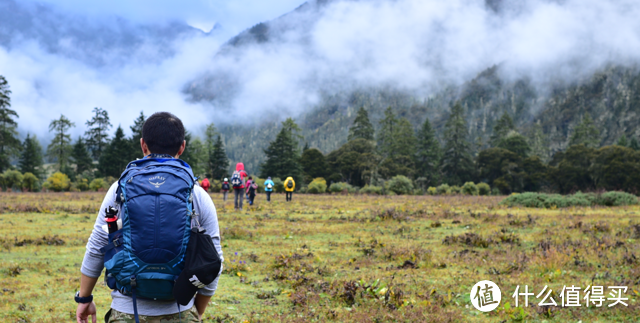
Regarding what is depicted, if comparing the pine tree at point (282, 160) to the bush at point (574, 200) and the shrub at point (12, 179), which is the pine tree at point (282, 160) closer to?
the shrub at point (12, 179)

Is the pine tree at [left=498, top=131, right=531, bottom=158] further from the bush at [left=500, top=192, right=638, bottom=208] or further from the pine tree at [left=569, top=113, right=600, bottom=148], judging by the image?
the bush at [left=500, top=192, right=638, bottom=208]

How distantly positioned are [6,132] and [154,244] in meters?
82.1

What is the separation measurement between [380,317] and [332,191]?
4547 centimetres

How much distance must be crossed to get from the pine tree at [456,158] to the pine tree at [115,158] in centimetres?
5671

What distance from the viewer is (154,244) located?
8.92 ft

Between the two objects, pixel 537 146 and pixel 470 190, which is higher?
pixel 537 146

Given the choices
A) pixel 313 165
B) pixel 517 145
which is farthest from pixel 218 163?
pixel 517 145

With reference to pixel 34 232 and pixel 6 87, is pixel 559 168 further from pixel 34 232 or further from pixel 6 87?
pixel 6 87

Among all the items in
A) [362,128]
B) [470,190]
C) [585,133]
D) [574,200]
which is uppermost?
[362,128]

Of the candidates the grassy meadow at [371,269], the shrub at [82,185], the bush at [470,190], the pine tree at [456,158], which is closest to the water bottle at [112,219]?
the grassy meadow at [371,269]

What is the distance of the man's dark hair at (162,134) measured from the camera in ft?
10.0

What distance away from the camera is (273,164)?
262ft

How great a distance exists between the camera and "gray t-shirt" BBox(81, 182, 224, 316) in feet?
9.45

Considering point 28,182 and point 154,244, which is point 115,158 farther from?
point 154,244
